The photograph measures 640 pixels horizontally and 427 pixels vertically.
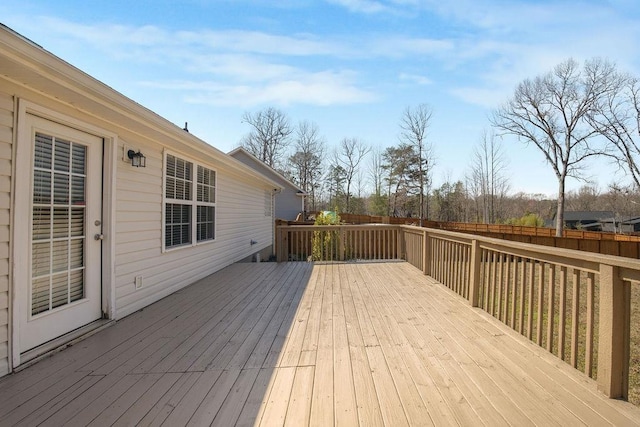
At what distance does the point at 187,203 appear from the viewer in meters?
4.90

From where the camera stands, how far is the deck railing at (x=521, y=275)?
70.0 inches

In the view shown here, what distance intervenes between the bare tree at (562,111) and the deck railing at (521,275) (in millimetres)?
15208

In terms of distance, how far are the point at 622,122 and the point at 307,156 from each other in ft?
70.0

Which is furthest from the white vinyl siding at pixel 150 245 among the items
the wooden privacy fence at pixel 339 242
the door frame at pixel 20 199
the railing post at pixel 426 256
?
the railing post at pixel 426 256

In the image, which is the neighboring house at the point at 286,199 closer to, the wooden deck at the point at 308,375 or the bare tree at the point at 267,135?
the bare tree at the point at 267,135

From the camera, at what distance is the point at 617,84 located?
693 inches

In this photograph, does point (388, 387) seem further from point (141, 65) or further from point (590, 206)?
point (590, 206)

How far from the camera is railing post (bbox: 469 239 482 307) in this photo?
139 inches

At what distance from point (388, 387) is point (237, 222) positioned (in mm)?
6014

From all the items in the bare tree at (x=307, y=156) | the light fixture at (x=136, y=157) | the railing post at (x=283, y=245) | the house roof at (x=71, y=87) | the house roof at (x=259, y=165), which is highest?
the bare tree at (x=307, y=156)

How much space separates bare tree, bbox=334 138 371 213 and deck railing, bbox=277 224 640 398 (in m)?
22.8

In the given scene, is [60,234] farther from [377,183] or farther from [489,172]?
[489,172]

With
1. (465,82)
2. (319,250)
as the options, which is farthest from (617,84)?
(319,250)

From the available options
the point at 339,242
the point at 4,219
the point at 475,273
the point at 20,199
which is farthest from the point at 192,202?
the point at 475,273
